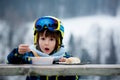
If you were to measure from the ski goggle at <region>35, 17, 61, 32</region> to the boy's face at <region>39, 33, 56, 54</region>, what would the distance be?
48 mm

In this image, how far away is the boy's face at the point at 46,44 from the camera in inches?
54.1

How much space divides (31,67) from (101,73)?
24cm

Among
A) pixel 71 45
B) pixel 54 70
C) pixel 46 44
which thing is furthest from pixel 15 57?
pixel 71 45

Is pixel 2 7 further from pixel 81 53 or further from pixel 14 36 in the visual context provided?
pixel 81 53

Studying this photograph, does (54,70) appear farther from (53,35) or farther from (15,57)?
(53,35)

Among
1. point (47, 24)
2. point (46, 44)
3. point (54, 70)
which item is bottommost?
point (54, 70)

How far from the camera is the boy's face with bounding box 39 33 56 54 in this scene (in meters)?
1.37

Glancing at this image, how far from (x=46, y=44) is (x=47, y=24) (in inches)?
4.0

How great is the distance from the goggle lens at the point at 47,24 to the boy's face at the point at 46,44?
5cm

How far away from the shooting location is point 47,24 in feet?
4.50

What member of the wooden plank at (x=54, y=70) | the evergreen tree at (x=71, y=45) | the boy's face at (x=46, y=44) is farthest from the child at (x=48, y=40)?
the evergreen tree at (x=71, y=45)

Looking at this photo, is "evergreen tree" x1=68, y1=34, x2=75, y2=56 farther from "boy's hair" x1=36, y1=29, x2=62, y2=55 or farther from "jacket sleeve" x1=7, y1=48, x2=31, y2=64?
"jacket sleeve" x1=7, y1=48, x2=31, y2=64

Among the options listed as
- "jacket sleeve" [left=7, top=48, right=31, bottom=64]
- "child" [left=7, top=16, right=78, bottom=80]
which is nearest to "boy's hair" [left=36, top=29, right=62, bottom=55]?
"child" [left=7, top=16, right=78, bottom=80]

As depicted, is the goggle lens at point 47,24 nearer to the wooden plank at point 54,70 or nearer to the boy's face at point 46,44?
the boy's face at point 46,44
